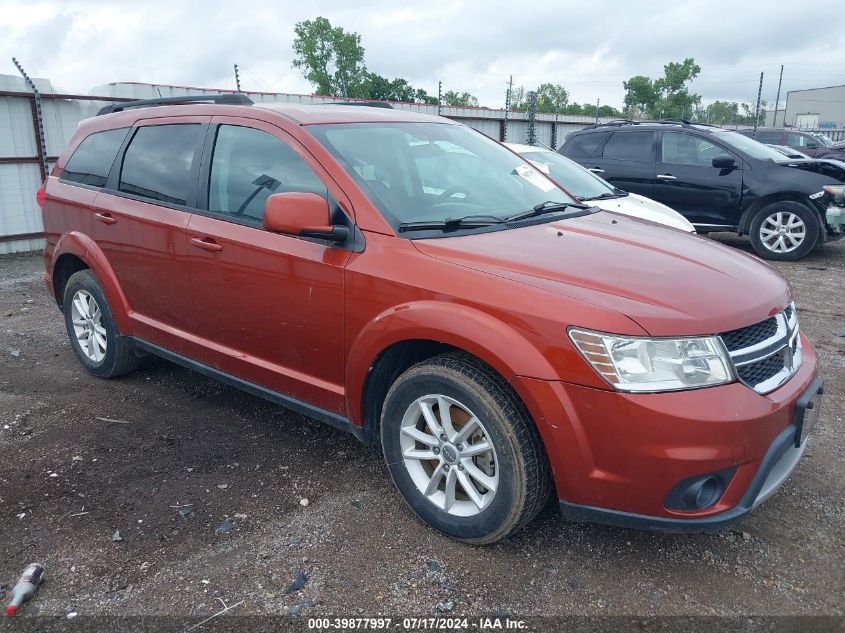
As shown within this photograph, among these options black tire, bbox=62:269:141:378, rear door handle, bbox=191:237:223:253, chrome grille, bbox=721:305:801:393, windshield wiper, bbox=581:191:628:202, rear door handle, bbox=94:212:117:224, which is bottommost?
black tire, bbox=62:269:141:378

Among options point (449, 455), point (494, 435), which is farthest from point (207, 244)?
point (494, 435)

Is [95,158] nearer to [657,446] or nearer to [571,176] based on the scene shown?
[657,446]

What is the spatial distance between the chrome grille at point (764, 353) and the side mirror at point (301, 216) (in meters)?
1.64

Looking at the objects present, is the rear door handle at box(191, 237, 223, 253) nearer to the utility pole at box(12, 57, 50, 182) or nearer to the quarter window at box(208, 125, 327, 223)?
the quarter window at box(208, 125, 327, 223)

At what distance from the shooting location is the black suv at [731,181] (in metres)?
8.83

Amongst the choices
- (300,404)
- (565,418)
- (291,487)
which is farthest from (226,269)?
(565,418)

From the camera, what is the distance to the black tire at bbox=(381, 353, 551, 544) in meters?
2.58

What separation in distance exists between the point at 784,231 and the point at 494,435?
26.3 ft

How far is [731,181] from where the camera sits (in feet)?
30.2

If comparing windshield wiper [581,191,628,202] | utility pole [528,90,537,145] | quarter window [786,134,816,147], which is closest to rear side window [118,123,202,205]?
windshield wiper [581,191,628,202]

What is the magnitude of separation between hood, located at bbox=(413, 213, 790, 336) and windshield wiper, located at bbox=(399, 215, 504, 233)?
0.34 feet

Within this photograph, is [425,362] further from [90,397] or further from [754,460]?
[90,397]

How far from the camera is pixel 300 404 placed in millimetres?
3410

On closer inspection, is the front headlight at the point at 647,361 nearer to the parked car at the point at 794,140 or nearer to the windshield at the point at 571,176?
the windshield at the point at 571,176
